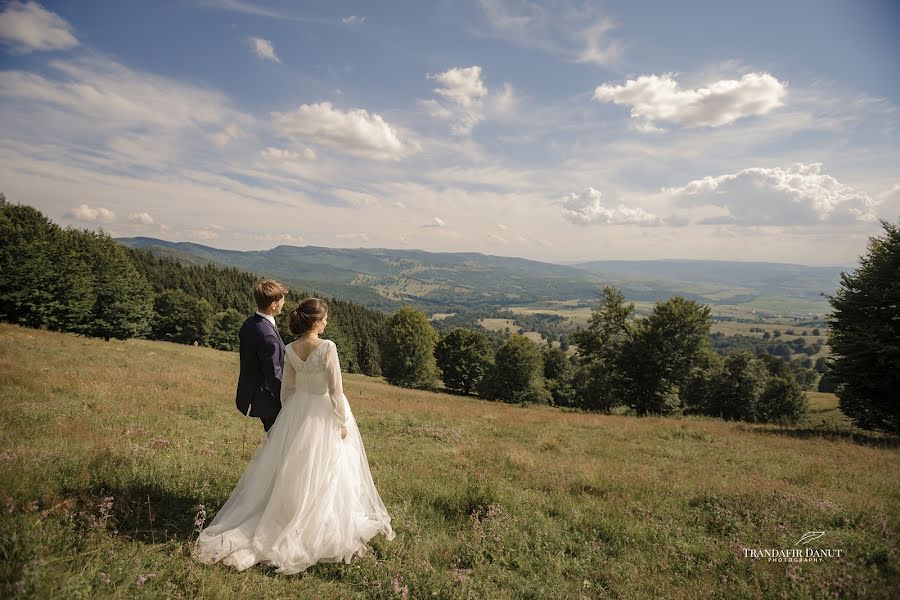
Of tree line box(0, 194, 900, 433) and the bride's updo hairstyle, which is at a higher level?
the bride's updo hairstyle

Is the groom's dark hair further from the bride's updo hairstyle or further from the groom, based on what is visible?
the bride's updo hairstyle

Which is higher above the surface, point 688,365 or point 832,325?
point 832,325

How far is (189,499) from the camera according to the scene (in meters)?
5.70

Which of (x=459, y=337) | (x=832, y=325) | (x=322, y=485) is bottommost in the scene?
(x=459, y=337)

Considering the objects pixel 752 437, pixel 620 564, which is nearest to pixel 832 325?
pixel 752 437

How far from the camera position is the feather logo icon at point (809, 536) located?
19.2ft

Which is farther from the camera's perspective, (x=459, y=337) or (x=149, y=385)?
(x=459, y=337)

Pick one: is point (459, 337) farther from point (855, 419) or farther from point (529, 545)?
point (529, 545)

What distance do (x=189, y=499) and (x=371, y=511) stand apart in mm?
2688

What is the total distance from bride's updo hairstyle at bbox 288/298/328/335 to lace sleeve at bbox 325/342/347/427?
0.42 metres

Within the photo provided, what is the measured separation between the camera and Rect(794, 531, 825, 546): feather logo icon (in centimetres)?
584

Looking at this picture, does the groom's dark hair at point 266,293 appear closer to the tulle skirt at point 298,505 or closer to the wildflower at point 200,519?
the tulle skirt at point 298,505

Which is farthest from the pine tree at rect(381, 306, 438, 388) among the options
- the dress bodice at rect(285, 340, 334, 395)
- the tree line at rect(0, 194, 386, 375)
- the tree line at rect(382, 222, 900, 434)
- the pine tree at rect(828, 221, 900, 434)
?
the dress bodice at rect(285, 340, 334, 395)

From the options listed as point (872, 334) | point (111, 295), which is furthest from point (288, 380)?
point (111, 295)
